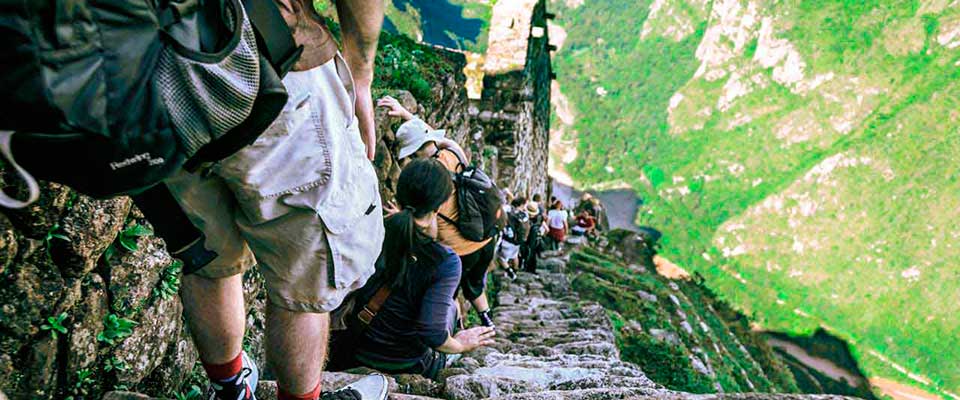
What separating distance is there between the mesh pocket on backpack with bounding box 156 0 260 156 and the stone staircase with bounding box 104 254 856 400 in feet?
3.39

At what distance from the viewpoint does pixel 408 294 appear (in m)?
2.92

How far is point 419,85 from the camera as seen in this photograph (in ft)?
16.9

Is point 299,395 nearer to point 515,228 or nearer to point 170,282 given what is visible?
point 170,282

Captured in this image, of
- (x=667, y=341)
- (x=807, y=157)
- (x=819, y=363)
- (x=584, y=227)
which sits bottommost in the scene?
(x=667, y=341)

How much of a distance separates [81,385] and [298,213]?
2.72ft

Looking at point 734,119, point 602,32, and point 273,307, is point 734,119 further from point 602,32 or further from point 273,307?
point 273,307

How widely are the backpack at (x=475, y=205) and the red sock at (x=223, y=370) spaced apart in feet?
5.46

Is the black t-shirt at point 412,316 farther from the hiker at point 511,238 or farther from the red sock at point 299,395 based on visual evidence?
the hiker at point 511,238

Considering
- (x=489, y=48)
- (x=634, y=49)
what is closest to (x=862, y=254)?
(x=634, y=49)

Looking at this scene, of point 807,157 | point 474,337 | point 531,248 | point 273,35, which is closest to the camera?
point 273,35

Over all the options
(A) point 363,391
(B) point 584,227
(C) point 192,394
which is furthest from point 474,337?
(B) point 584,227

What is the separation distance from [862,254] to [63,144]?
2496 inches

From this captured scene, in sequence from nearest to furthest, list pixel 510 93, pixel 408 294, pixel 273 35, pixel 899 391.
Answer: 1. pixel 273 35
2. pixel 408 294
3. pixel 510 93
4. pixel 899 391

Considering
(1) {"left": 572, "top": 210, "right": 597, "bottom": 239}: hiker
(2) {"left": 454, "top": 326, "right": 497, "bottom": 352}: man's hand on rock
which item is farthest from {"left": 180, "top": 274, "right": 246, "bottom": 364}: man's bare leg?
(1) {"left": 572, "top": 210, "right": 597, "bottom": 239}: hiker
